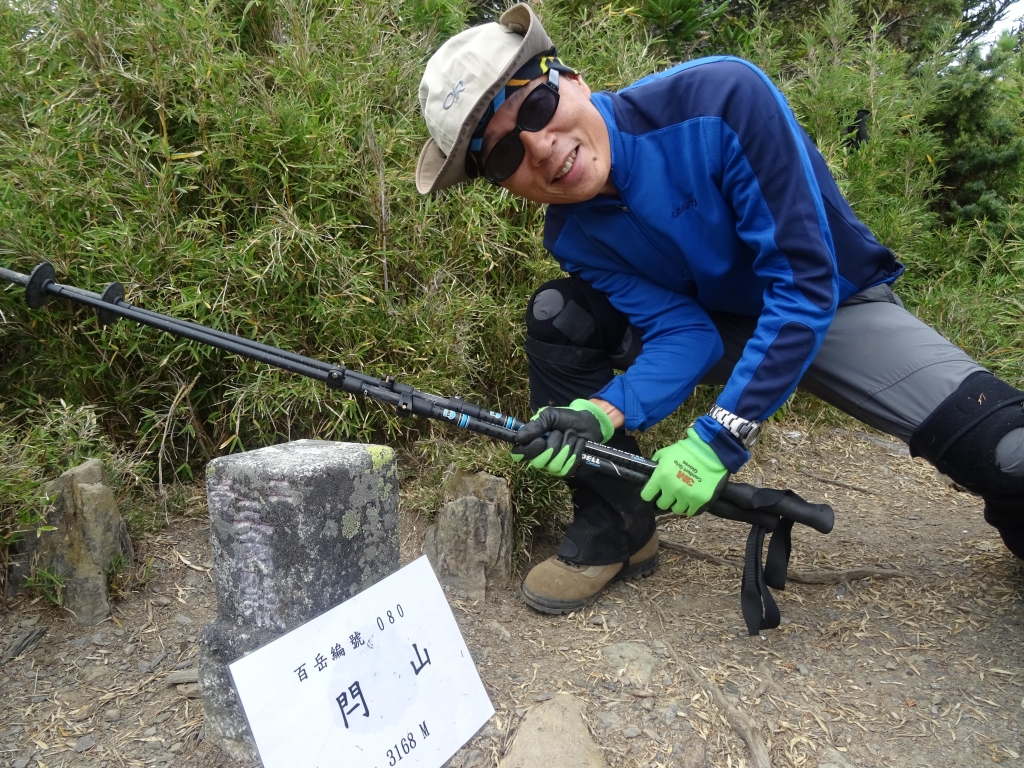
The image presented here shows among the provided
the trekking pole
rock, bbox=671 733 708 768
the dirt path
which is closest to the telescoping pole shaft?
the trekking pole

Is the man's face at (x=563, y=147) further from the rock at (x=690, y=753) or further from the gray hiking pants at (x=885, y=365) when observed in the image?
the rock at (x=690, y=753)

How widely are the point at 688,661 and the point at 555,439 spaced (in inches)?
33.4

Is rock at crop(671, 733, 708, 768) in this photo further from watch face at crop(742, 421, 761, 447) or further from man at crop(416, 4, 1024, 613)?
watch face at crop(742, 421, 761, 447)

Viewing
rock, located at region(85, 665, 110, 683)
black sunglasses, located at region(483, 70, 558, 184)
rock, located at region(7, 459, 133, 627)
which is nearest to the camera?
black sunglasses, located at region(483, 70, 558, 184)

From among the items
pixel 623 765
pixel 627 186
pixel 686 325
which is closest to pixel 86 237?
pixel 627 186

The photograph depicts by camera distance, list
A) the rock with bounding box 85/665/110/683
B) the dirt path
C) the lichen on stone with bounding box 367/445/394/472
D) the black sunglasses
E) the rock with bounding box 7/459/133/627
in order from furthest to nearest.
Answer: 1. the rock with bounding box 7/459/133/627
2. the rock with bounding box 85/665/110/683
3. the black sunglasses
4. the dirt path
5. the lichen on stone with bounding box 367/445/394/472

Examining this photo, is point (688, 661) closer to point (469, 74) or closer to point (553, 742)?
point (553, 742)

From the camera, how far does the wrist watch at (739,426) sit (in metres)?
2.06

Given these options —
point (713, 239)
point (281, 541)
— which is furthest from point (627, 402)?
point (281, 541)

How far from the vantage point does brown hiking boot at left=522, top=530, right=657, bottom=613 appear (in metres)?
2.55

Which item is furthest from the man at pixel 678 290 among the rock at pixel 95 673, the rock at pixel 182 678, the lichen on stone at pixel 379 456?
the rock at pixel 95 673

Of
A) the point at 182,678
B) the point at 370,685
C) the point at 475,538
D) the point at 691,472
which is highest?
the point at 691,472

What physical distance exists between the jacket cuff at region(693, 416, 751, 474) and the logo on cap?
113cm

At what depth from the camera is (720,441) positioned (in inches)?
82.4
